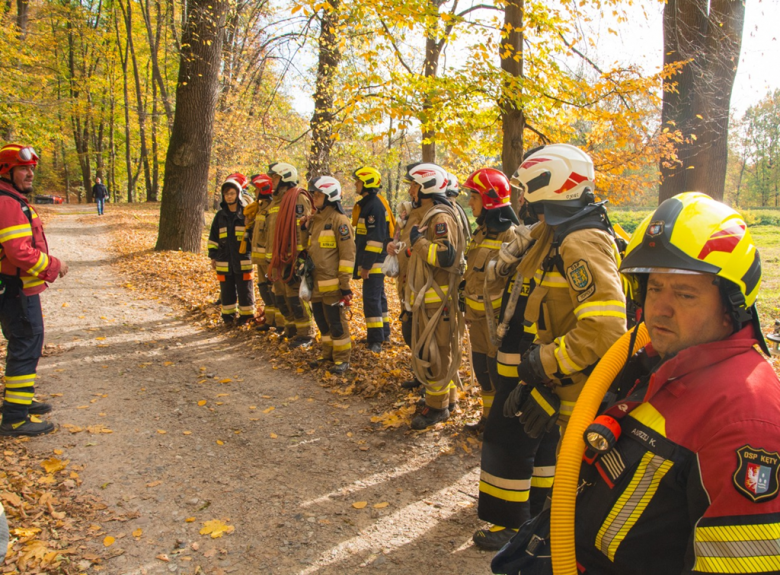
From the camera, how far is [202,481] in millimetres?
4180

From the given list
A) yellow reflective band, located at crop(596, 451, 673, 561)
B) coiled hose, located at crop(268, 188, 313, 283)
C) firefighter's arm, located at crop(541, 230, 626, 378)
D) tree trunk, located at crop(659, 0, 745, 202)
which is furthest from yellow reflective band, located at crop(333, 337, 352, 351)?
tree trunk, located at crop(659, 0, 745, 202)

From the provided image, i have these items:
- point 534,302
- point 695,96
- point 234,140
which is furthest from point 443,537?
point 234,140

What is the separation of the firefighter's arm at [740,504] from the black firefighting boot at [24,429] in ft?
17.5

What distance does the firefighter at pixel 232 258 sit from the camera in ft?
28.2

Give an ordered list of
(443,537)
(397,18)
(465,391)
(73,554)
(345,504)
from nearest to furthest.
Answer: (73,554) → (443,537) → (345,504) → (465,391) → (397,18)

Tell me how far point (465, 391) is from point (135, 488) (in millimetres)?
3529

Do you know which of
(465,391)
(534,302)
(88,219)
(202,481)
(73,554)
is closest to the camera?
(534,302)

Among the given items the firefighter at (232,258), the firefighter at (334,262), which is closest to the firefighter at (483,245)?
the firefighter at (334,262)

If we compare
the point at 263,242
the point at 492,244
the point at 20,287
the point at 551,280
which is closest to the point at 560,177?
the point at 551,280

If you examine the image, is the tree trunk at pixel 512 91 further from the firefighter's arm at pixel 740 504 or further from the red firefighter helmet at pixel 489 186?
the firefighter's arm at pixel 740 504

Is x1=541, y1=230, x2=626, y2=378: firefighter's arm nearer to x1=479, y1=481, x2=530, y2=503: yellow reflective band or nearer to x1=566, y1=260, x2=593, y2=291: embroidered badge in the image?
x1=566, y1=260, x2=593, y2=291: embroidered badge

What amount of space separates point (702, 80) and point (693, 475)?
9966 mm

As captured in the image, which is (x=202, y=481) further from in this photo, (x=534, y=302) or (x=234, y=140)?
(x=234, y=140)

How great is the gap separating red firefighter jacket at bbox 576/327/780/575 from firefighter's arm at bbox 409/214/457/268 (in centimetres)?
325
